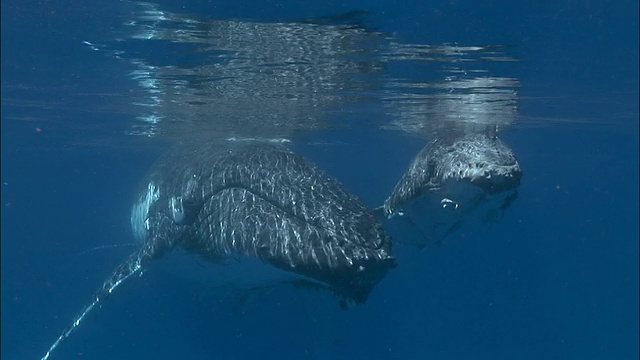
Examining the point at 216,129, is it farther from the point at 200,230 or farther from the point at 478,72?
the point at 200,230

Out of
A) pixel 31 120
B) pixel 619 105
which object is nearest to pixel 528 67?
pixel 619 105

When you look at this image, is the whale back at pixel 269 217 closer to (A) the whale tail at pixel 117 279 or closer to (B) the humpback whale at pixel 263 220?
(B) the humpback whale at pixel 263 220

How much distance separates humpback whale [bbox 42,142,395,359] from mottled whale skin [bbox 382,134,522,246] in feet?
6.43

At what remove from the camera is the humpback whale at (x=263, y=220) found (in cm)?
1075

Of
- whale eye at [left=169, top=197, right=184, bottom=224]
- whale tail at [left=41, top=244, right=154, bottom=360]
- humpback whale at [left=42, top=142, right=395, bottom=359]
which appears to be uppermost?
humpback whale at [left=42, top=142, right=395, bottom=359]

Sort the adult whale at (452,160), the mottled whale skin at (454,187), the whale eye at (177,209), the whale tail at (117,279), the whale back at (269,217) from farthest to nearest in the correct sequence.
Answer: the whale tail at (117,279) → the whale eye at (177,209) → the adult whale at (452,160) → the mottled whale skin at (454,187) → the whale back at (269,217)

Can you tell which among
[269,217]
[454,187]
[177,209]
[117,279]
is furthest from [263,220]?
[117,279]

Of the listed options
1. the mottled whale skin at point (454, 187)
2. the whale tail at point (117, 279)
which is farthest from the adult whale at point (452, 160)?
the whale tail at point (117, 279)

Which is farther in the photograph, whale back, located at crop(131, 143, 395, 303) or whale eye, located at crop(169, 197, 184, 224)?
whale eye, located at crop(169, 197, 184, 224)

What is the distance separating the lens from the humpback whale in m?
10.8

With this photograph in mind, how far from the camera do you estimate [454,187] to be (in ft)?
45.0

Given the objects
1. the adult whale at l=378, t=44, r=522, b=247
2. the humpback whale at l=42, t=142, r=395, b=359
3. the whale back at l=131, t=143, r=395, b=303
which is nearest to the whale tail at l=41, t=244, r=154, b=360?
the humpback whale at l=42, t=142, r=395, b=359

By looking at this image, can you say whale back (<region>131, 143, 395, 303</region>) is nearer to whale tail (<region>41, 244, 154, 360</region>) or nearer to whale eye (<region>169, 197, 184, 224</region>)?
whale eye (<region>169, 197, 184, 224</region>)

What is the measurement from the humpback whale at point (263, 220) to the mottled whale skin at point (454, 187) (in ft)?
6.43
